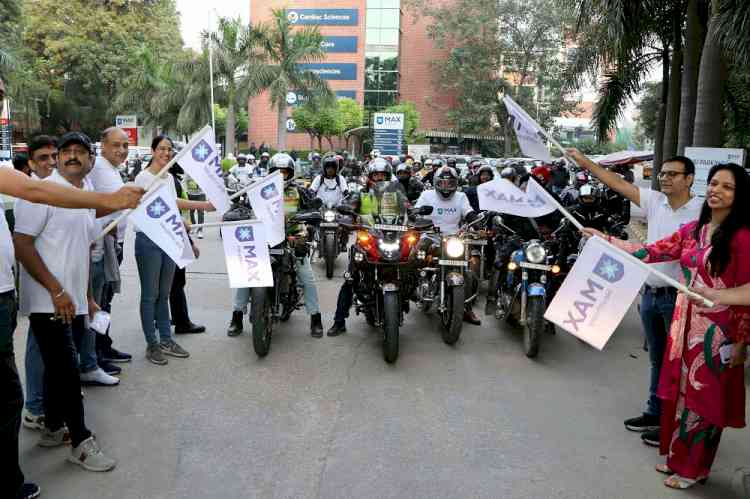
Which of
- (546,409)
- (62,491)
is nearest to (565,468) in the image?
(546,409)

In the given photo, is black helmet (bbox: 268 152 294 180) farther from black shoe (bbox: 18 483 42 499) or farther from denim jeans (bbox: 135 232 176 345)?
black shoe (bbox: 18 483 42 499)

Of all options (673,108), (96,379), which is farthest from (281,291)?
(673,108)

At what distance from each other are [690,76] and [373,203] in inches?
317

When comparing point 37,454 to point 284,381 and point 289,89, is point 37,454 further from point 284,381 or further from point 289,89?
point 289,89

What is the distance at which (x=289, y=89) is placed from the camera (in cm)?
3431

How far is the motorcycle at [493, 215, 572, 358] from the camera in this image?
6.27 meters

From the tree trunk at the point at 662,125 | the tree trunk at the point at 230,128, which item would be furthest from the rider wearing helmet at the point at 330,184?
the tree trunk at the point at 230,128

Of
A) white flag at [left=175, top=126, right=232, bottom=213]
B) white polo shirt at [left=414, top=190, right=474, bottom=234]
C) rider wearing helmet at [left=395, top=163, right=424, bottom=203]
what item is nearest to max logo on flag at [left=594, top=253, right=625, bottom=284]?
white flag at [left=175, top=126, right=232, bottom=213]

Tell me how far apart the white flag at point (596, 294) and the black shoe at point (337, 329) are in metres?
3.20

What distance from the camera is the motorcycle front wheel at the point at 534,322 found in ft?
20.5

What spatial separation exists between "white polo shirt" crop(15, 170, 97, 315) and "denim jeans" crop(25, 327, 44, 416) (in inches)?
26.5

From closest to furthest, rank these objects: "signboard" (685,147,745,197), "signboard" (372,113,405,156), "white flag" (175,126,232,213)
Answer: "white flag" (175,126,232,213) < "signboard" (685,147,745,197) < "signboard" (372,113,405,156)

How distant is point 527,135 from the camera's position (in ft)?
16.4

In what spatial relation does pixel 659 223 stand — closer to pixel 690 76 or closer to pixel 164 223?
pixel 164 223
